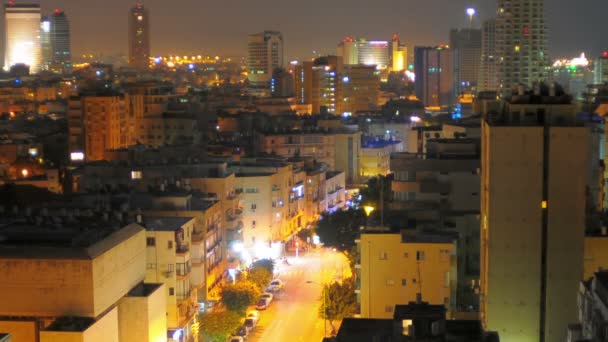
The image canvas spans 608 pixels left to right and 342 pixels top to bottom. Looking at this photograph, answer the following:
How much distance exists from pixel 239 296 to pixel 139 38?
10245 centimetres

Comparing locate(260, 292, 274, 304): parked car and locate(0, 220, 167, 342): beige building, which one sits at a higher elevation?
locate(0, 220, 167, 342): beige building

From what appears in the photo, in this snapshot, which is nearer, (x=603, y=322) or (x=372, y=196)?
(x=603, y=322)

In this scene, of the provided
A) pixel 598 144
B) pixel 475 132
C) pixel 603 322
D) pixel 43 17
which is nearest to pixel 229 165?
pixel 475 132

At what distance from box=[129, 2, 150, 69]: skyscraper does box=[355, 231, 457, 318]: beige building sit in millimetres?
99128

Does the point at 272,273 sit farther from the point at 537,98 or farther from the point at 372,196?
the point at 537,98

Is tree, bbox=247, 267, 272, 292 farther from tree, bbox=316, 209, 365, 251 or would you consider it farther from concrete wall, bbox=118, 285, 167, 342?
concrete wall, bbox=118, 285, 167, 342

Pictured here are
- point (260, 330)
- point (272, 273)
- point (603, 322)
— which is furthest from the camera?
point (272, 273)

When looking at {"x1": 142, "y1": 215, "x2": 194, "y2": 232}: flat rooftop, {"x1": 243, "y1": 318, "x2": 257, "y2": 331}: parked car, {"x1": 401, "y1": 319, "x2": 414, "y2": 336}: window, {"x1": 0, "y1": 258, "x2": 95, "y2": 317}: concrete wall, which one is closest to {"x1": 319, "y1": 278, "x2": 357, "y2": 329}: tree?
{"x1": 243, "y1": 318, "x2": 257, "y2": 331}: parked car

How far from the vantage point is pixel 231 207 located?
23094 mm

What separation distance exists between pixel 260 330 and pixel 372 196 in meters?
7.26

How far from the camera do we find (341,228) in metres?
22.6

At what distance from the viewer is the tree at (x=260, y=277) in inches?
819

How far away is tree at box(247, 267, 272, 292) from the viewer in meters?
20.8

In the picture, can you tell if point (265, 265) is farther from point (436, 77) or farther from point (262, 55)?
point (262, 55)
